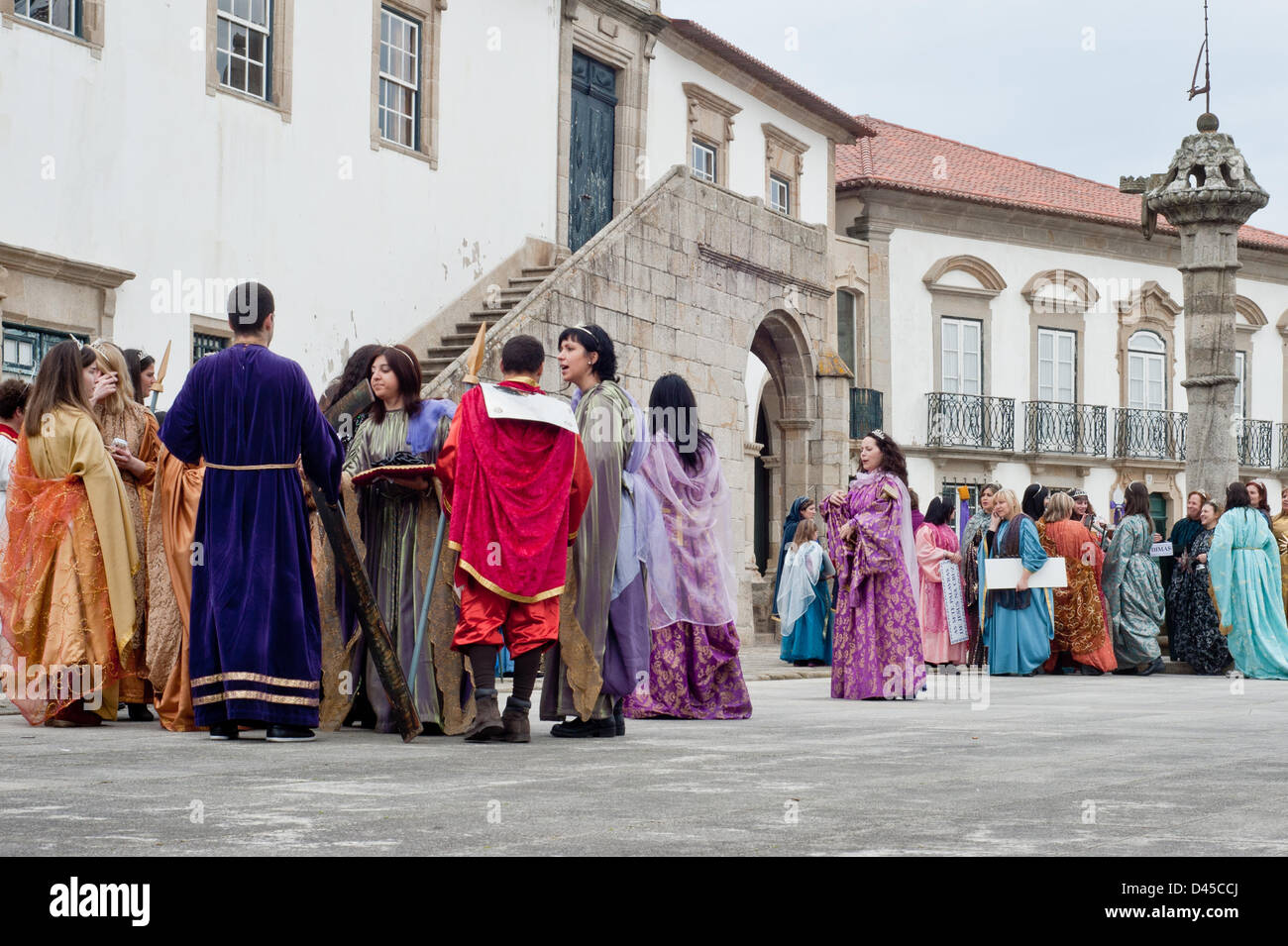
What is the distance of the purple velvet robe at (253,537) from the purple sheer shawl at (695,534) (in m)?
2.29

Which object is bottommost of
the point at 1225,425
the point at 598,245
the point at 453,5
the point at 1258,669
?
the point at 1258,669

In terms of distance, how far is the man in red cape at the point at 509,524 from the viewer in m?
7.42

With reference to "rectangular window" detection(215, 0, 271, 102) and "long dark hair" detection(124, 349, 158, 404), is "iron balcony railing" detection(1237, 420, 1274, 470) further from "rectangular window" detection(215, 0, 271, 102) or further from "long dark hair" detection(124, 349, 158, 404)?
"long dark hair" detection(124, 349, 158, 404)

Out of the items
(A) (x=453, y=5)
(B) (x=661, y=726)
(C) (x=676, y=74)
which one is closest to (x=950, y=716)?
(B) (x=661, y=726)

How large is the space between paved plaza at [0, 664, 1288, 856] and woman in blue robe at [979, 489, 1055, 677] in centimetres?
815

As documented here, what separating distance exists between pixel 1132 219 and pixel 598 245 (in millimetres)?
24012

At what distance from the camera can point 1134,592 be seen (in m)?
18.1

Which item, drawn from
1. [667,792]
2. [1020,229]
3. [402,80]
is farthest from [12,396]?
[1020,229]

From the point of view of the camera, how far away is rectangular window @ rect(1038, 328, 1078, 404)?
37.1 m

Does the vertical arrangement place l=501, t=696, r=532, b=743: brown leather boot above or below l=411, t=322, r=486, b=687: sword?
below

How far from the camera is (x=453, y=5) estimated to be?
65.7 feet

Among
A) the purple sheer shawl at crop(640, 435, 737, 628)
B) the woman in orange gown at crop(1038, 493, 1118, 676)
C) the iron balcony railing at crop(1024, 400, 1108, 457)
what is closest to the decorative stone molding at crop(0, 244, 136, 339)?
the purple sheer shawl at crop(640, 435, 737, 628)

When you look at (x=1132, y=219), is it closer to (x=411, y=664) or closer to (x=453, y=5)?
(x=453, y=5)

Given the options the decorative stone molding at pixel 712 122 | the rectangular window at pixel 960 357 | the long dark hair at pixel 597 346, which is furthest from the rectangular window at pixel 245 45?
the rectangular window at pixel 960 357
